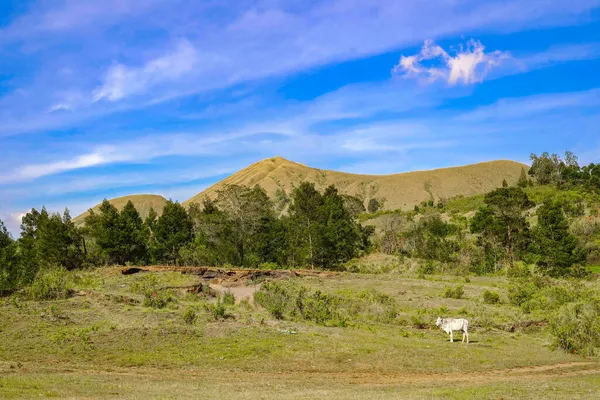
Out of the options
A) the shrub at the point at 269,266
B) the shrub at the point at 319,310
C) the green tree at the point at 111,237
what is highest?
the green tree at the point at 111,237

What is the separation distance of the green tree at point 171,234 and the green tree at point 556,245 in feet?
135

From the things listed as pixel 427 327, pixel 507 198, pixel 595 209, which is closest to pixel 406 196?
pixel 595 209

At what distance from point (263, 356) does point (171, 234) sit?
46.2 meters

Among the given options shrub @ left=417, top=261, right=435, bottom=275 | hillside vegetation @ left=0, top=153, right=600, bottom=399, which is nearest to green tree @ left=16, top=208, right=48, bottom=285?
hillside vegetation @ left=0, top=153, right=600, bottom=399

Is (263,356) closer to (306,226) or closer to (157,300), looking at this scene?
(157,300)

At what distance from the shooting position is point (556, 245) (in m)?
46.3

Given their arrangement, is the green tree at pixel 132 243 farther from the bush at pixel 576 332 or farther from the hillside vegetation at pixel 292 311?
the bush at pixel 576 332

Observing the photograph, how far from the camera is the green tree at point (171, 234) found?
210 ft

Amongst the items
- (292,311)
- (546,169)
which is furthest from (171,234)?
(546,169)

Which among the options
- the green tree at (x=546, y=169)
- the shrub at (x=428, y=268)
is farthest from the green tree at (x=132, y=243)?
the green tree at (x=546, y=169)

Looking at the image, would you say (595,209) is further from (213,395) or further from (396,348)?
(213,395)

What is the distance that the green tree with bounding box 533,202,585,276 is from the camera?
4575 cm

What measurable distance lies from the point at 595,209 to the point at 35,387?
77.6m

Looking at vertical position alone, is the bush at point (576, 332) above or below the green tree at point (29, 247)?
below
